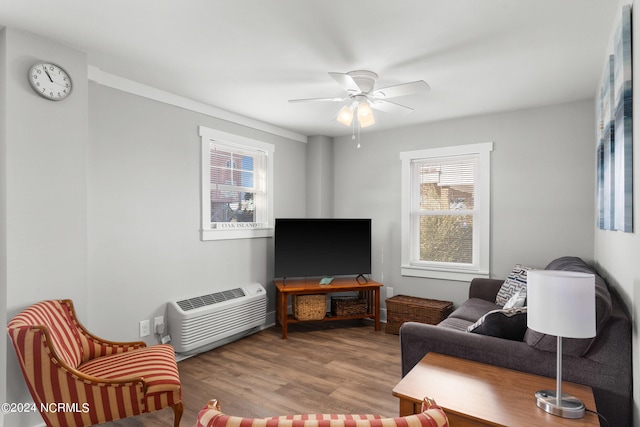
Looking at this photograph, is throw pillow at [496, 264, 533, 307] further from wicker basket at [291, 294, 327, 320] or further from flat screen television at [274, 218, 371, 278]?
wicker basket at [291, 294, 327, 320]

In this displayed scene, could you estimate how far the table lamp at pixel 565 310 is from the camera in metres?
1.50

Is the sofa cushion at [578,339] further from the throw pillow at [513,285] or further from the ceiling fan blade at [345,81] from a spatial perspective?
the ceiling fan blade at [345,81]

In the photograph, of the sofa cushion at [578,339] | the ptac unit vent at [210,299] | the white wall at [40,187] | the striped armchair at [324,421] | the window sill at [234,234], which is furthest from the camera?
the window sill at [234,234]

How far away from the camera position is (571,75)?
299 cm

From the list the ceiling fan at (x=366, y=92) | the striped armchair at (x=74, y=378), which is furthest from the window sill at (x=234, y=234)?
the ceiling fan at (x=366, y=92)

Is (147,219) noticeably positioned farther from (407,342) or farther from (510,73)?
(510,73)

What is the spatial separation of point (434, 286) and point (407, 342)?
2316mm

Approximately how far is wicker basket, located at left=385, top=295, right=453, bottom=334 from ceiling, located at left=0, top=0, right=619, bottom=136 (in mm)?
2179

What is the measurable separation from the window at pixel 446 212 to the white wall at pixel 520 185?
3.6 inches

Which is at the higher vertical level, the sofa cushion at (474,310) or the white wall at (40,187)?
the white wall at (40,187)

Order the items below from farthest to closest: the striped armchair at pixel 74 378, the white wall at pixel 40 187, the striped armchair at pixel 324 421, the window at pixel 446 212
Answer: the window at pixel 446 212 < the white wall at pixel 40 187 < the striped armchair at pixel 74 378 < the striped armchair at pixel 324 421

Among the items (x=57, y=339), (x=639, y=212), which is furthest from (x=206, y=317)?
(x=639, y=212)

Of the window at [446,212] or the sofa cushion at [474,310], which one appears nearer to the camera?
the sofa cushion at [474,310]

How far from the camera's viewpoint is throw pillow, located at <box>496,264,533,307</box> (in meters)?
3.45
